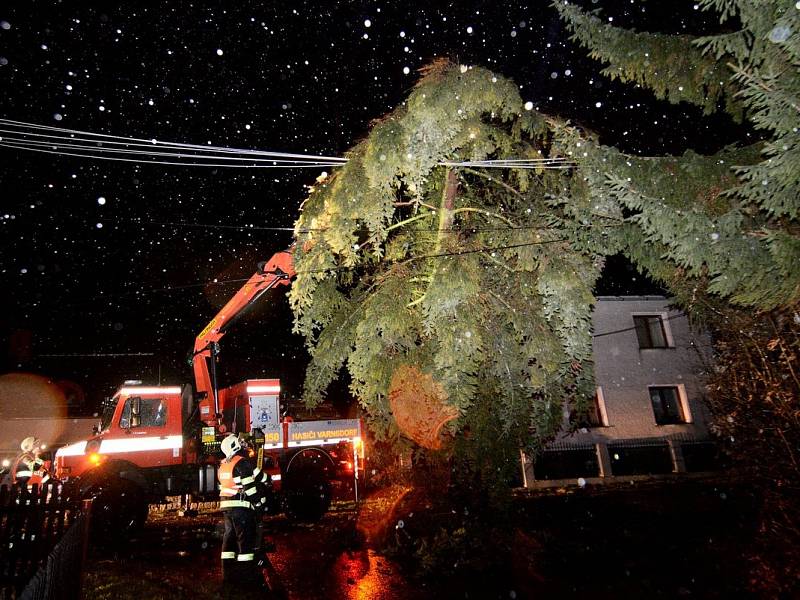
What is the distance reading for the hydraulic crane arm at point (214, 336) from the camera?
10078 mm

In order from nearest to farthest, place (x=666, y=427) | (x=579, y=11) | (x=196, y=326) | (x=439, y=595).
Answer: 1. (x=579, y=11)
2. (x=439, y=595)
3. (x=666, y=427)
4. (x=196, y=326)

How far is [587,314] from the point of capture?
22.1 feet

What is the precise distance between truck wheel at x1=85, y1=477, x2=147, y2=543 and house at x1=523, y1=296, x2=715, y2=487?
12541 mm

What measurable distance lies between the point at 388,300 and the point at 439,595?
4.00 meters

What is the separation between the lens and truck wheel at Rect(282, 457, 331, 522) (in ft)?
36.9

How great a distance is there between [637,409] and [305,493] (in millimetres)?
14667

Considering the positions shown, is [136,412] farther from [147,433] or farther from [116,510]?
[116,510]

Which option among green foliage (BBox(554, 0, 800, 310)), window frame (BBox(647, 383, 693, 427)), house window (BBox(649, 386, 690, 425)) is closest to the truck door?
green foliage (BBox(554, 0, 800, 310))

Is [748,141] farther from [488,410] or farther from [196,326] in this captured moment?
[196,326]

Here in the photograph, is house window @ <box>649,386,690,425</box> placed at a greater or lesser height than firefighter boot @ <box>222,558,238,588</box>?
greater

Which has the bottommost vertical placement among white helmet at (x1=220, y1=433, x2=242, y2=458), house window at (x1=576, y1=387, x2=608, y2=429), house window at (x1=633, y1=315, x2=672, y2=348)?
white helmet at (x1=220, y1=433, x2=242, y2=458)

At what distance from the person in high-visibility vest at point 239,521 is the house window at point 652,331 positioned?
18983 millimetres

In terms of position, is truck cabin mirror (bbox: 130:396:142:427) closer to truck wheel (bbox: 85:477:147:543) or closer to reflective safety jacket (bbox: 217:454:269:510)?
truck wheel (bbox: 85:477:147:543)

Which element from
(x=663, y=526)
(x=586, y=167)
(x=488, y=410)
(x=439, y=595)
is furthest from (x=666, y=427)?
(x=586, y=167)
